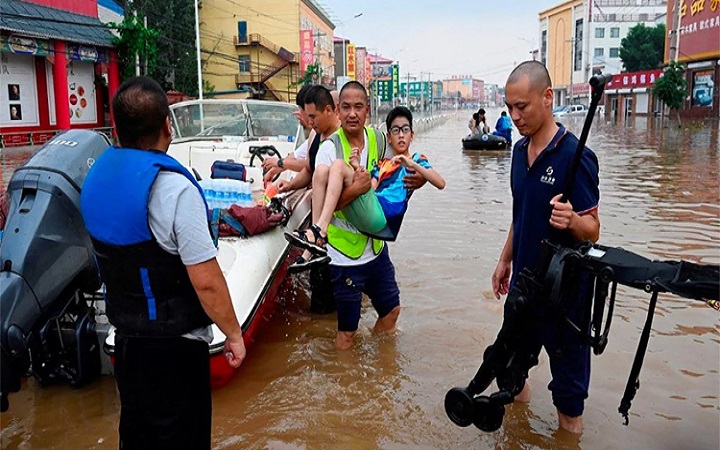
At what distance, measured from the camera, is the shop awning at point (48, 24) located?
22.3 m

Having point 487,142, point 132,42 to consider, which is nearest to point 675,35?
point 487,142

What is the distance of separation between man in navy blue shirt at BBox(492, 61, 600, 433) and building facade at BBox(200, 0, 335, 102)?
153 feet

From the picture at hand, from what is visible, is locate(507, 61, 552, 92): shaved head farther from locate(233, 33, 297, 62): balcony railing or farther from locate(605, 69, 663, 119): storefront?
locate(605, 69, 663, 119): storefront

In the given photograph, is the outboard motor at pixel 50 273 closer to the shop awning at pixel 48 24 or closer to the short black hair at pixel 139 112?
the short black hair at pixel 139 112

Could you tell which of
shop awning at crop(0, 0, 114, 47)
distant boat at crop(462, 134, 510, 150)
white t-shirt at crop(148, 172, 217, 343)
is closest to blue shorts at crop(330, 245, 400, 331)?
white t-shirt at crop(148, 172, 217, 343)

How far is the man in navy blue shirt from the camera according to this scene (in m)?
3.14

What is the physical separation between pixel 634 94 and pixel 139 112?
2562 inches

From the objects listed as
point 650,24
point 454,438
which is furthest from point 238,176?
point 650,24

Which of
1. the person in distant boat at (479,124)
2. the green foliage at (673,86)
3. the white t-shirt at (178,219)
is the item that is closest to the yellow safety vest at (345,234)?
the white t-shirt at (178,219)

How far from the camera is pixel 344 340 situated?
16.5 ft

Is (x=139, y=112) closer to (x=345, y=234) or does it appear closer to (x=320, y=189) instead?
(x=320, y=189)

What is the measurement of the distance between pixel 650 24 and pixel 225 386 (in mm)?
100085

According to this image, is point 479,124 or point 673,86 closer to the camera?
point 479,124

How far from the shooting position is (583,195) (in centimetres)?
314
